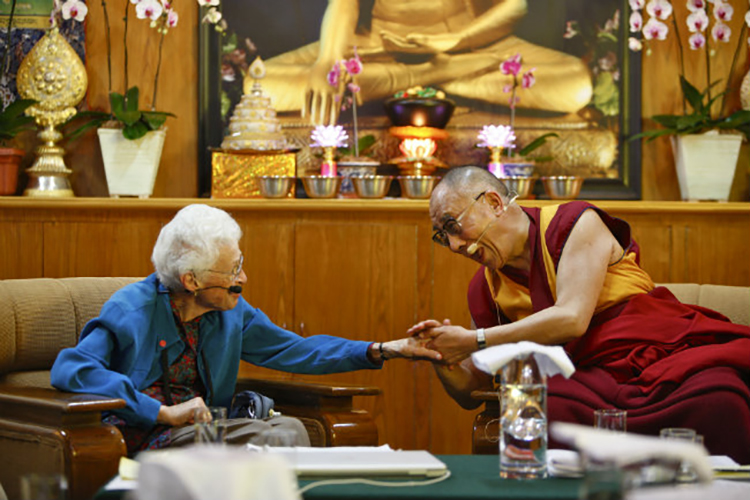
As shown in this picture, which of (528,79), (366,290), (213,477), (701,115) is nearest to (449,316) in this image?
(366,290)

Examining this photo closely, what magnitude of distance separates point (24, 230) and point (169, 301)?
1.35 meters

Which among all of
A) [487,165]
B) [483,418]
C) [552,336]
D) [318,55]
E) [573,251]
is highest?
[318,55]

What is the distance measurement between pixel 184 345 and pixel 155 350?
0.10 m

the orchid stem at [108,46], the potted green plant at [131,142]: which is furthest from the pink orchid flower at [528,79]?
the orchid stem at [108,46]

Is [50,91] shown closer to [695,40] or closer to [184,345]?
[184,345]

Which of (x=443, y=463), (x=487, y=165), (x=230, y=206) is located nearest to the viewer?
(x=443, y=463)

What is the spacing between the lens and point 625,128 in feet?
13.7

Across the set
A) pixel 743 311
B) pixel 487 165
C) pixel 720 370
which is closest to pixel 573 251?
pixel 720 370

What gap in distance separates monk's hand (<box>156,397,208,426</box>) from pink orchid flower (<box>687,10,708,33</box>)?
267cm

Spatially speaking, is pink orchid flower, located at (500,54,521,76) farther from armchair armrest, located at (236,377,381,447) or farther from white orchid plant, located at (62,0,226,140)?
armchair armrest, located at (236,377,381,447)

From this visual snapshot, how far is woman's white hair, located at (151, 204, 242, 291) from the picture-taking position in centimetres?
264

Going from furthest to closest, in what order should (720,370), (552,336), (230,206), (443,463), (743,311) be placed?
(230,206), (743,311), (552,336), (720,370), (443,463)

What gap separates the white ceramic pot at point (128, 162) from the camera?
392 centimetres

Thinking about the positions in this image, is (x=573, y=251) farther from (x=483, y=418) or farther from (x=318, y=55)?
(x=318, y=55)
